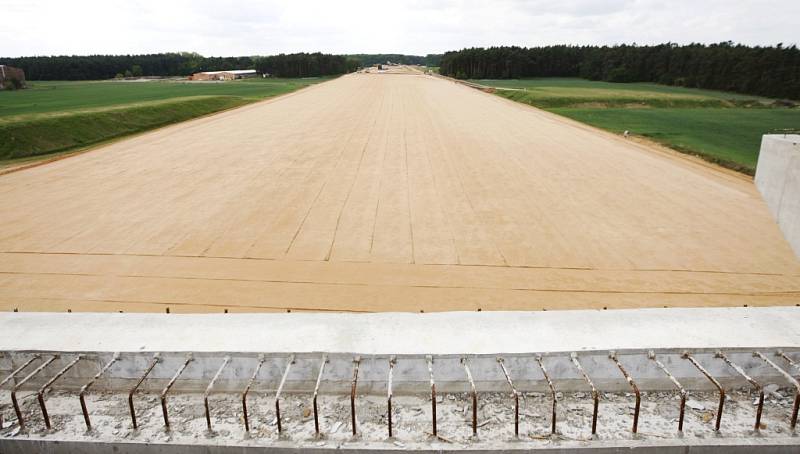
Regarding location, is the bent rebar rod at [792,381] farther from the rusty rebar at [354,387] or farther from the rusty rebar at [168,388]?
the rusty rebar at [168,388]

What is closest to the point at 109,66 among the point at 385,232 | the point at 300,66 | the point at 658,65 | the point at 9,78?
the point at 300,66

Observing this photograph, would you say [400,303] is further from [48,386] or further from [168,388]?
[48,386]

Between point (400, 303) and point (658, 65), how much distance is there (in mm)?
96108

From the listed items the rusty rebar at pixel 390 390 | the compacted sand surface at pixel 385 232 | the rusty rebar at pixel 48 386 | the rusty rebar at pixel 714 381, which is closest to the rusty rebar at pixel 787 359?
the rusty rebar at pixel 714 381

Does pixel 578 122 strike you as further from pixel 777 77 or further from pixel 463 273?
pixel 777 77

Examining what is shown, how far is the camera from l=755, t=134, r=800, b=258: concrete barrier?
37.4 feet

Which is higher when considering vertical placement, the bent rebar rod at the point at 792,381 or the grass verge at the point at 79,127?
the grass verge at the point at 79,127

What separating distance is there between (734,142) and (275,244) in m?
26.0

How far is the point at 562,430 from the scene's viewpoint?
5004 mm

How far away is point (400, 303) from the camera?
880 centimetres

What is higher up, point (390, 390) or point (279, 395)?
point (390, 390)

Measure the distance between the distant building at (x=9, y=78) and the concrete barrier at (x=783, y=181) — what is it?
91.9m

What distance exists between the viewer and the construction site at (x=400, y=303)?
507 cm

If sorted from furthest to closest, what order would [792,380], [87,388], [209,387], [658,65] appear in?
1. [658,65]
2. [87,388]
3. [792,380]
4. [209,387]
